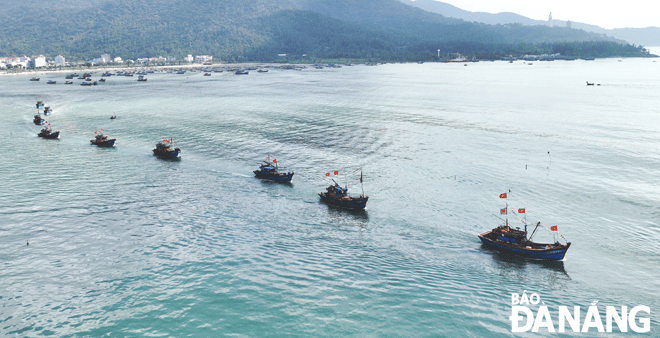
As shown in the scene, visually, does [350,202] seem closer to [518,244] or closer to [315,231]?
[315,231]

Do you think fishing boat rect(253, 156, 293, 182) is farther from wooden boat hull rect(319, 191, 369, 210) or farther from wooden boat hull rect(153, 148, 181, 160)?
wooden boat hull rect(153, 148, 181, 160)

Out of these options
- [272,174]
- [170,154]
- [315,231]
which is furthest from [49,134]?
[315,231]

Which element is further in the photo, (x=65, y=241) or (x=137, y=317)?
(x=65, y=241)

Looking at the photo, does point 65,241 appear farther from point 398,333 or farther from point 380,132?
point 380,132

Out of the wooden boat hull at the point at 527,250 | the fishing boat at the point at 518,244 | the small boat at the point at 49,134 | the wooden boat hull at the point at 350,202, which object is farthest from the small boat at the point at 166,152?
the wooden boat hull at the point at 527,250

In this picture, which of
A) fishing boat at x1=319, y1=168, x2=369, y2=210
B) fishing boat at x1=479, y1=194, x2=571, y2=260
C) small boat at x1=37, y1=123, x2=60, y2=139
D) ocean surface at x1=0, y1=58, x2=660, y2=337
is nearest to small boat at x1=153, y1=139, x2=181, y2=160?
ocean surface at x1=0, y1=58, x2=660, y2=337

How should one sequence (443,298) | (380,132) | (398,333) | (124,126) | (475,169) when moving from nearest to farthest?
(398,333)
(443,298)
(475,169)
(380,132)
(124,126)

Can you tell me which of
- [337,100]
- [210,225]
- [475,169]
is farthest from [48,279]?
[337,100]
